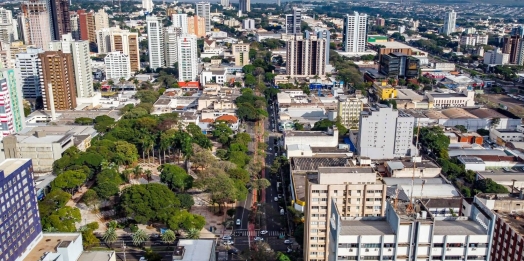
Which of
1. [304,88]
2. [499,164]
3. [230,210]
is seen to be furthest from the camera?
[304,88]

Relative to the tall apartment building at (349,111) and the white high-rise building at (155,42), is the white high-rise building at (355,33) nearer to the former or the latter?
the white high-rise building at (155,42)

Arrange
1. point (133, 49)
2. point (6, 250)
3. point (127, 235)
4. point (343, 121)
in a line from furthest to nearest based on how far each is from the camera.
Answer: point (133, 49), point (343, 121), point (127, 235), point (6, 250)

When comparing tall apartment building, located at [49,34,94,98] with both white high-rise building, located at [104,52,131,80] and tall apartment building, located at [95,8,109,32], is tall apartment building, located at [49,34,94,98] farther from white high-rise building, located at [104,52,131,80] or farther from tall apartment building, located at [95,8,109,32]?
tall apartment building, located at [95,8,109,32]

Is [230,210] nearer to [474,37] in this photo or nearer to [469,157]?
[469,157]

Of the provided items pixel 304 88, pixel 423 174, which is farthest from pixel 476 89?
pixel 423 174

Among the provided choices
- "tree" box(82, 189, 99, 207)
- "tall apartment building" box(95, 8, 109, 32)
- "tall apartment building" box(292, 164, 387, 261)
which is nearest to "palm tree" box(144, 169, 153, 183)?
"tree" box(82, 189, 99, 207)

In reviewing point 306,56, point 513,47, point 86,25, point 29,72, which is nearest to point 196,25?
point 86,25
